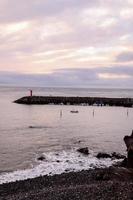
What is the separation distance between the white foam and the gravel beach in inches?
103

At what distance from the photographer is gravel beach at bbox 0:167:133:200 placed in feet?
57.2

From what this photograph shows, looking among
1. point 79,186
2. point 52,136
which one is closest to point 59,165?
point 79,186

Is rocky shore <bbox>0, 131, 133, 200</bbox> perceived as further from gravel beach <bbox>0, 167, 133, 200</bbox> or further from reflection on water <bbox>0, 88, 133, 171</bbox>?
reflection on water <bbox>0, 88, 133, 171</bbox>

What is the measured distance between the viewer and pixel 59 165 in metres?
29.9

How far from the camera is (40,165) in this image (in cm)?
3017

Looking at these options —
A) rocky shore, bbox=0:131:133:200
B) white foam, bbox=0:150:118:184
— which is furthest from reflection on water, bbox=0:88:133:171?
rocky shore, bbox=0:131:133:200

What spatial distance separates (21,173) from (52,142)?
14987 millimetres

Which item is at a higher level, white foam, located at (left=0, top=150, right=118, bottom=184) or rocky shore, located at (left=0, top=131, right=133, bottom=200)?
rocky shore, located at (left=0, top=131, right=133, bottom=200)

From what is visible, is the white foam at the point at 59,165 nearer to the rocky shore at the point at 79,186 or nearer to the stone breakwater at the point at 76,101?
the rocky shore at the point at 79,186

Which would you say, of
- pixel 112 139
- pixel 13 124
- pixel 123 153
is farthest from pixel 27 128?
pixel 123 153

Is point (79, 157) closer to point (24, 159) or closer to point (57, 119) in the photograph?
point (24, 159)

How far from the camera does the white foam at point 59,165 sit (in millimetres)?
26734

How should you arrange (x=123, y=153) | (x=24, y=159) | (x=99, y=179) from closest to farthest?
(x=99, y=179)
(x=24, y=159)
(x=123, y=153)

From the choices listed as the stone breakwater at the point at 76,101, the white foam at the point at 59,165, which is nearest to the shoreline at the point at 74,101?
the stone breakwater at the point at 76,101
